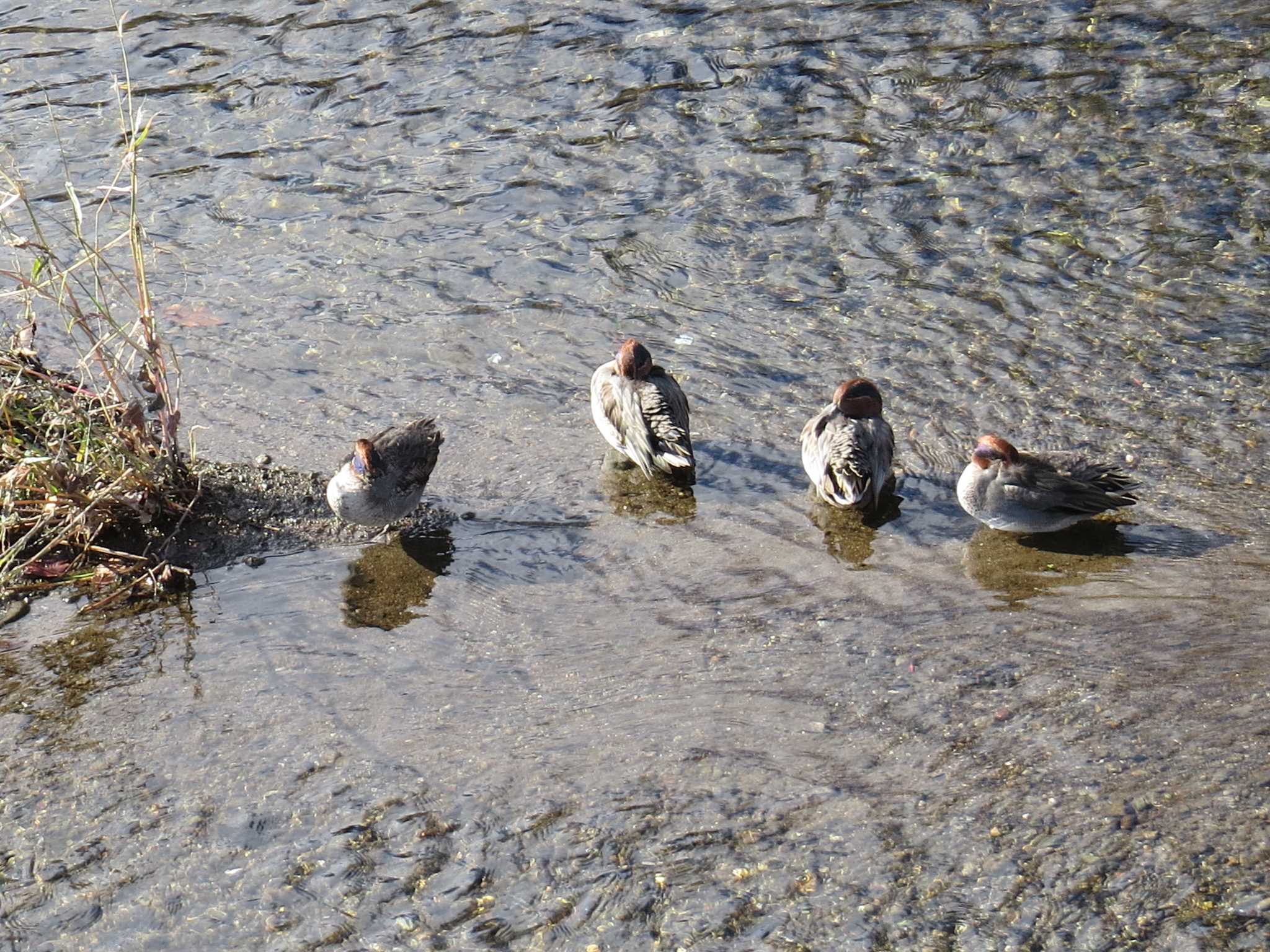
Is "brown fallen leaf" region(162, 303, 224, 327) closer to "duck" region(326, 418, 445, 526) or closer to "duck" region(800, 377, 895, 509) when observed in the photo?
"duck" region(326, 418, 445, 526)

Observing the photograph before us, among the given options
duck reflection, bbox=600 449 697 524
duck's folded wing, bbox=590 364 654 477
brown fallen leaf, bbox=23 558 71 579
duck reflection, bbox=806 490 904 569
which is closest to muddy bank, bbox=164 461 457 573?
brown fallen leaf, bbox=23 558 71 579

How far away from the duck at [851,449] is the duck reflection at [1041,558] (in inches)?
24.0

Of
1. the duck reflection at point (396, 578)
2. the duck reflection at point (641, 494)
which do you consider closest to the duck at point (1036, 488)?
the duck reflection at point (641, 494)

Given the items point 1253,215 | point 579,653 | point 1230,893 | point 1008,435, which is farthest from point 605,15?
point 1230,893

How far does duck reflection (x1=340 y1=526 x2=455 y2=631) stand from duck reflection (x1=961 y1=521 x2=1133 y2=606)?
2.72m

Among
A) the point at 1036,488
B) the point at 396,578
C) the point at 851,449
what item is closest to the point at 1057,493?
the point at 1036,488

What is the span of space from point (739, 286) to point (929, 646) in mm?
4039

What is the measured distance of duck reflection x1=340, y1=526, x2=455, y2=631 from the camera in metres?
6.36

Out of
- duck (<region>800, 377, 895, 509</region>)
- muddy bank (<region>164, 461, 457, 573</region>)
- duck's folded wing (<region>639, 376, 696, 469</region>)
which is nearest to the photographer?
muddy bank (<region>164, 461, 457, 573</region>)

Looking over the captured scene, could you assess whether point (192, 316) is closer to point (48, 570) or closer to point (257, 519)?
point (257, 519)

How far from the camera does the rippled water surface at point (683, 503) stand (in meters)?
4.58

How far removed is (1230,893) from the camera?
14.0 ft

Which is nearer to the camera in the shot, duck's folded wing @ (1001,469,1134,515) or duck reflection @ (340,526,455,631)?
duck reflection @ (340,526,455,631)

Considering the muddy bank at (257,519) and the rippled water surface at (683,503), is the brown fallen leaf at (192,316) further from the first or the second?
the muddy bank at (257,519)
